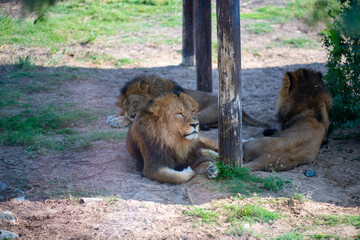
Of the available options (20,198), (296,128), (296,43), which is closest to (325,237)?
(296,128)

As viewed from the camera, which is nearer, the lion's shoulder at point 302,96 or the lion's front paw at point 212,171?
the lion's front paw at point 212,171

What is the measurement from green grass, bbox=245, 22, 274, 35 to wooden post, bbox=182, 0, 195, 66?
3.09 metres

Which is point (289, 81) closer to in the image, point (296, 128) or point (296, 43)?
point (296, 128)

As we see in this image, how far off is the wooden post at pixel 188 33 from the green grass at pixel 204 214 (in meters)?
6.31

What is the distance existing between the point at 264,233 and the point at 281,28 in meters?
10.1

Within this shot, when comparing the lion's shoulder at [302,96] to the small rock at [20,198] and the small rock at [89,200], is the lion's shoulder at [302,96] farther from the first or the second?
the small rock at [20,198]

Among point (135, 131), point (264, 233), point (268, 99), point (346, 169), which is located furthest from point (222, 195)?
point (268, 99)

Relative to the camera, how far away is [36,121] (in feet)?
20.0

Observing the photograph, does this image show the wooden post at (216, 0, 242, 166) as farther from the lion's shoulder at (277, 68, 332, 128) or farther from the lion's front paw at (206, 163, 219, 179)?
the lion's shoulder at (277, 68, 332, 128)

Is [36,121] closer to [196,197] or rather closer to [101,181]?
[101,181]

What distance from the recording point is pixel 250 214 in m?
3.45

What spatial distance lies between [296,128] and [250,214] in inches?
83.8

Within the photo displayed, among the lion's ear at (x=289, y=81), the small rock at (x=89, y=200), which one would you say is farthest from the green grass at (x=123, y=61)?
the small rock at (x=89, y=200)

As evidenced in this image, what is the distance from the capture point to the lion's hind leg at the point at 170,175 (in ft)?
13.4
